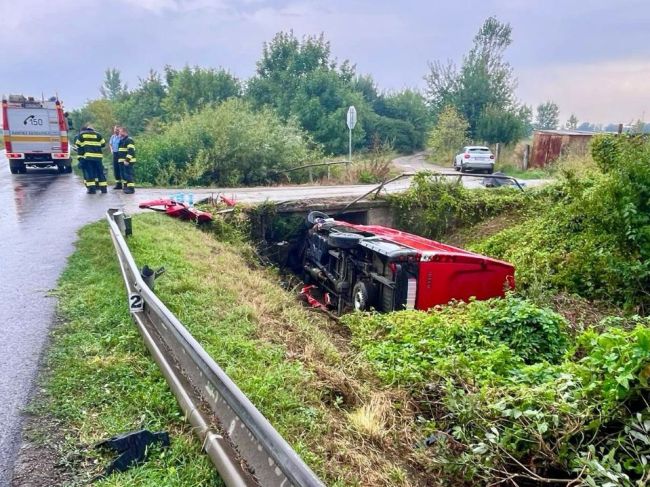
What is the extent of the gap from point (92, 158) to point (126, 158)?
0.90 meters

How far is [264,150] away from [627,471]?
17960 millimetres

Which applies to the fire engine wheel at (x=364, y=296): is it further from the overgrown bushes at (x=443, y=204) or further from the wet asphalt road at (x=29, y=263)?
the overgrown bushes at (x=443, y=204)

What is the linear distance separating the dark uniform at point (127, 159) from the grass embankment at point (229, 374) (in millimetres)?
8526

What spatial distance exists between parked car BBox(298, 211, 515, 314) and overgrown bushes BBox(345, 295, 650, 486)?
2.24m

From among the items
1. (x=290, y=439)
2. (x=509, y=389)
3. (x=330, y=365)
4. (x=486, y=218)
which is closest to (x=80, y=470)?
(x=290, y=439)

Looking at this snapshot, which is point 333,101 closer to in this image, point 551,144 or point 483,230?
point 551,144

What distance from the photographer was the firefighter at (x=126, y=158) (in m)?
14.2

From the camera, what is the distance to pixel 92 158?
14016 mm

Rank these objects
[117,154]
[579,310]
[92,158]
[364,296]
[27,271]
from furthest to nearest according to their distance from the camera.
→ [117,154]
[92,158]
[364,296]
[579,310]
[27,271]

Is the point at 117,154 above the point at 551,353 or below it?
above

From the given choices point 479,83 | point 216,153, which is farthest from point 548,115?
point 216,153

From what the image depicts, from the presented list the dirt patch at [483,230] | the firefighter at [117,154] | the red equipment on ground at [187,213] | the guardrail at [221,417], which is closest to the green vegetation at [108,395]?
the guardrail at [221,417]

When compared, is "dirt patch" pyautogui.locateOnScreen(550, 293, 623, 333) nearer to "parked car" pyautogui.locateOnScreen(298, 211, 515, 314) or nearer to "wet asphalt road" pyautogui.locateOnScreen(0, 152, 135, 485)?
"parked car" pyautogui.locateOnScreen(298, 211, 515, 314)

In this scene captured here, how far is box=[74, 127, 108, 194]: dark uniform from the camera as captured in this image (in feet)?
45.8
